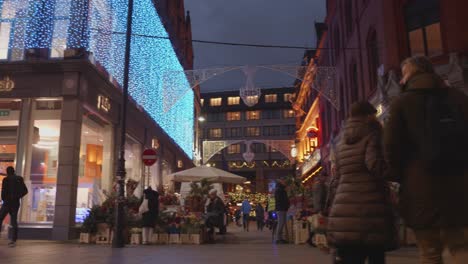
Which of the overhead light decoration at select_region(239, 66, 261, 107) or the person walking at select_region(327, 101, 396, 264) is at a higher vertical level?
the overhead light decoration at select_region(239, 66, 261, 107)

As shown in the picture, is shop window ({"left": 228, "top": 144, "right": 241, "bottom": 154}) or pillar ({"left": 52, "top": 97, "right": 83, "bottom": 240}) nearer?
pillar ({"left": 52, "top": 97, "right": 83, "bottom": 240})

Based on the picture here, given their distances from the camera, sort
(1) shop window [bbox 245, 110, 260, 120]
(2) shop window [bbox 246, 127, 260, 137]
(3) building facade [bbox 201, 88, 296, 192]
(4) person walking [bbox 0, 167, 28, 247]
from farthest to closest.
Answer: (1) shop window [bbox 245, 110, 260, 120] < (2) shop window [bbox 246, 127, 260, 137] < (3) building facade [bbox 201, 88, 296, 192] < (4) person walking [bbox 0, 167, 28, 247]

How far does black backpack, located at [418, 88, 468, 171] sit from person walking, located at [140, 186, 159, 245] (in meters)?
11.5

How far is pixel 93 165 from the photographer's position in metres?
18.4

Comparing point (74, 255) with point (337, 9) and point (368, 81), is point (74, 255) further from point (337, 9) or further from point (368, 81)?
point (337, 9)

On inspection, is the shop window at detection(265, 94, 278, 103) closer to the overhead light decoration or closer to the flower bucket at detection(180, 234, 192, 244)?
the overhead light decoration

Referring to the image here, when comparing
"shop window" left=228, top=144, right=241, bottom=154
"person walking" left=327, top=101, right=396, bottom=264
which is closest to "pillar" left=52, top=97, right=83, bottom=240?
"person walking" left=327, top=101, right=396, bottom=264

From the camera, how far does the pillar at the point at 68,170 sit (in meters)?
15.1

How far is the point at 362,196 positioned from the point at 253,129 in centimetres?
8027

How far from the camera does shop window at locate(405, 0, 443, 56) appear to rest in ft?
54.4

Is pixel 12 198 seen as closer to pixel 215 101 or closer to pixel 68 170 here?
pixel 68 170

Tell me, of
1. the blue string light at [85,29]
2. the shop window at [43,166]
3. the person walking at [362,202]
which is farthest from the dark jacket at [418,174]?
the blue string light at [85,29]

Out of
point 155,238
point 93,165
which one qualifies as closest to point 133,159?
point 93,165

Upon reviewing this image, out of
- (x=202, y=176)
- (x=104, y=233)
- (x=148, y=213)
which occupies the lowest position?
(x=104, y=233)
